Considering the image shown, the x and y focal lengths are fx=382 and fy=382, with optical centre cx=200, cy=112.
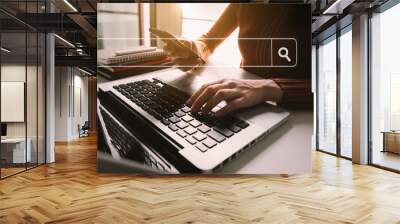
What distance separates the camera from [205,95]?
6.23 m

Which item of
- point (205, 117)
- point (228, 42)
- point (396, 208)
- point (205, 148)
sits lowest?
point (396, 208)

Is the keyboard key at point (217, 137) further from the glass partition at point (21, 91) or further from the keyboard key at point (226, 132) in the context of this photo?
the glass partition at point (21, 91)

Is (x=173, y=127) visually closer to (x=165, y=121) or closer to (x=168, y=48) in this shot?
(x=165, y=121)

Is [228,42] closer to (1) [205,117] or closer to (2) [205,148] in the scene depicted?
(1) [205,117]

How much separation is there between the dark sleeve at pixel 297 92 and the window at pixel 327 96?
4.14 m

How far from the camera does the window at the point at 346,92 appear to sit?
895 cm

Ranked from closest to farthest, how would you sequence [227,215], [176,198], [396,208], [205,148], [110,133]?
[227,215] → [396,208] → [176,198] → [205,148] → [110,133]

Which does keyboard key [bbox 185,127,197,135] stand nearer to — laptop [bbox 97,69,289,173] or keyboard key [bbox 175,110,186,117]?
laptop [bbox 97,69,289,173]

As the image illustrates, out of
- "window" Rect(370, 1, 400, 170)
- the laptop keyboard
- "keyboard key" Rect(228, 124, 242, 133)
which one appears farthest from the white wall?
"window" Rect(370, 1, 400, 170)

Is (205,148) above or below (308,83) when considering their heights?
below

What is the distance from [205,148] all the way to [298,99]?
1757 mm

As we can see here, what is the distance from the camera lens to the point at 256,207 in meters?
4.39

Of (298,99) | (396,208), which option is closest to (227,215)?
(396,208)

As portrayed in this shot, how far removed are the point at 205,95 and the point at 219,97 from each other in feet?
0.76
